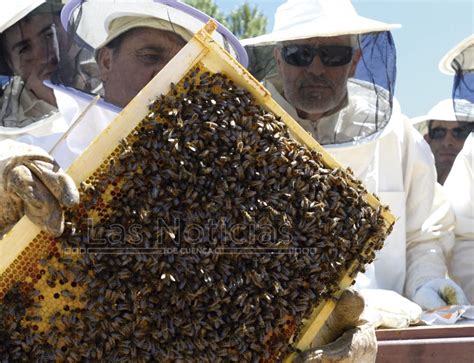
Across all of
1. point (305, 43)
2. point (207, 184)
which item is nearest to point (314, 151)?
point (207, 184)

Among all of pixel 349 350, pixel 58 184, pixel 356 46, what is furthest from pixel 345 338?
pixel 356 46

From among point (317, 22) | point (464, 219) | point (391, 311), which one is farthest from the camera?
point (464, 219)

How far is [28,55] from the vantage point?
15.8ft

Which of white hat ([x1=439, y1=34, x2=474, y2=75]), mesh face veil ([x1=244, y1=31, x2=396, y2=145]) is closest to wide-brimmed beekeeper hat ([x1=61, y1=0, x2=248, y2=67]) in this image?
mesh face veil ([x1=244, y1=31, x2=396, y2=145])

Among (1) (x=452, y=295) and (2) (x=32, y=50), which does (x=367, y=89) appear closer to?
(1) (x=452, y=295)

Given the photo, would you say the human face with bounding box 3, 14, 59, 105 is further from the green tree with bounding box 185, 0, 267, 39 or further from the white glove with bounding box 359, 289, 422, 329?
the green tree with bounding box 185, 0, 267, 39

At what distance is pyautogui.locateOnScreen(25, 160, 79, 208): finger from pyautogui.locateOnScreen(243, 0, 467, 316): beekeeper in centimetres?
224

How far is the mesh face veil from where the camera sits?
4.26 m

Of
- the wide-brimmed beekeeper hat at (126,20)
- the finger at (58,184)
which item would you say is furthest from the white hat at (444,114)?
the finger at (58,184)

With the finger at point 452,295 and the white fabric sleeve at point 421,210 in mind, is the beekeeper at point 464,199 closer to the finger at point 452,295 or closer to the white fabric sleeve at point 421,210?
the white fabric sleeve at point 421,210

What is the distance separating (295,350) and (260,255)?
13.7 inches

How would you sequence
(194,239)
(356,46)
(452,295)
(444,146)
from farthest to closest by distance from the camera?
(444,146), (356,46), (452,295), (194,239)

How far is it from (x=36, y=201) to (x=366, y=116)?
2.57m

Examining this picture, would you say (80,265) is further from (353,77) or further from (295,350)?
(353,77)
